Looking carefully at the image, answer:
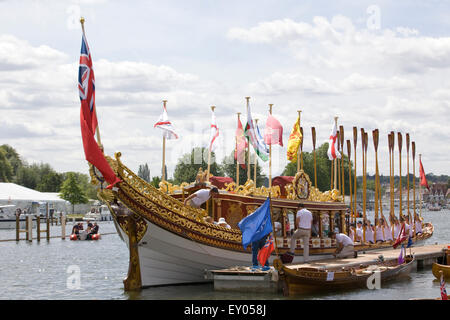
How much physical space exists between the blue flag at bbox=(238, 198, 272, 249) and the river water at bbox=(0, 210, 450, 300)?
1.83m

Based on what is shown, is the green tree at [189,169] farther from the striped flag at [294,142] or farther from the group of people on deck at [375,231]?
the striped flag at [294,142]

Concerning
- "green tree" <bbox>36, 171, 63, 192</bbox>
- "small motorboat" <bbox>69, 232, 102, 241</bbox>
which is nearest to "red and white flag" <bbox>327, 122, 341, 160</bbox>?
"small motorboat" <bbox>69, 232, 102, 241</bbox>

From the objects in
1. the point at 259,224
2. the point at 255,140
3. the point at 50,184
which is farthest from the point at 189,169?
the point at 259,224

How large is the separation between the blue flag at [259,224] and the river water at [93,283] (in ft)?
6.00

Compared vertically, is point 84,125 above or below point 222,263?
above

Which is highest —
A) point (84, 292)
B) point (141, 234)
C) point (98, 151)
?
point (98, 151)

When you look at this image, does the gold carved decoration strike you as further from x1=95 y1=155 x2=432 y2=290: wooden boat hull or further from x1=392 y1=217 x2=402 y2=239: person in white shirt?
x1=392 y1=217 x2=402 y2=239: person in white shirt

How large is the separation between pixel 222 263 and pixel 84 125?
7.65 m

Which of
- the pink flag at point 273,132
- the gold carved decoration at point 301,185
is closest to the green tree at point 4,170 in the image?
the pink flag at point 273,132

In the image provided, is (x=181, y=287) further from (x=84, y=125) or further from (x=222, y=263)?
(x=84, y=125)

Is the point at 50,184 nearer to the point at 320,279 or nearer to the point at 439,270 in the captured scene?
the point at 439,270

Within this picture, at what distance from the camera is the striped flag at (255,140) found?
95.0 feet
